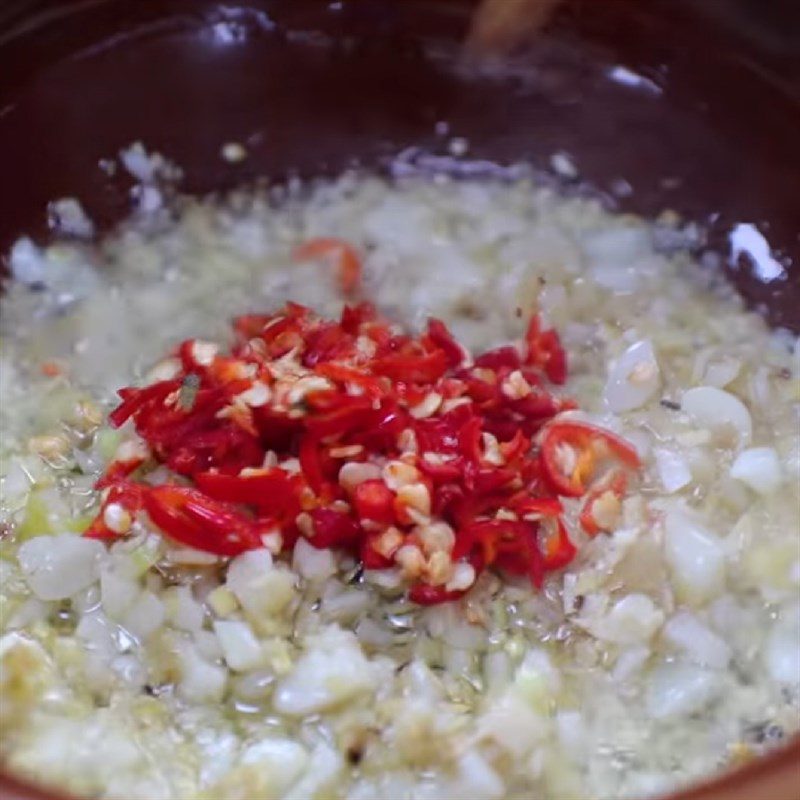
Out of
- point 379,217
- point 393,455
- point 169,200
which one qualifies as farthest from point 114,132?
point 393,455

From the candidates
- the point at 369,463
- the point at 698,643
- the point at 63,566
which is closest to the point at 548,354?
the point at 369,463

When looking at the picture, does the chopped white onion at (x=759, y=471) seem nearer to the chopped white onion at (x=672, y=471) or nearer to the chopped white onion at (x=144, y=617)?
the chopped white onion at (x=672, y=471)

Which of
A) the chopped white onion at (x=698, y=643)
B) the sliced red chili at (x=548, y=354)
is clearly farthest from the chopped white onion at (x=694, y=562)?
the sliced red chili at (x=548, y=354)

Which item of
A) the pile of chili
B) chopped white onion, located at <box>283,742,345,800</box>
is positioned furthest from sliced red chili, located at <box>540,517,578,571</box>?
chopped white onion, located at <box>283,742,345,800</box>

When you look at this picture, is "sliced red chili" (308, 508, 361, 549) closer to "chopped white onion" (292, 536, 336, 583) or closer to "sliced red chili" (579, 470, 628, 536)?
"chopped white onion" (292, 536, 336, 583)

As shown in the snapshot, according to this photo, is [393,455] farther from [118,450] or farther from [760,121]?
[760,121]

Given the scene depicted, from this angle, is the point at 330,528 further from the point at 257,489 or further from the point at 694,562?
the point at 694,562
